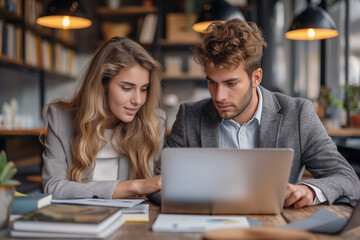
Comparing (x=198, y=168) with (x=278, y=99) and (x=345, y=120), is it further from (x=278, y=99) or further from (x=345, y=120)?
(x=345, y=120)

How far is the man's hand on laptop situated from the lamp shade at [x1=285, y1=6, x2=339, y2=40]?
5.60 feet

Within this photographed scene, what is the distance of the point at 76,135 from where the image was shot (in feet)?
5.52

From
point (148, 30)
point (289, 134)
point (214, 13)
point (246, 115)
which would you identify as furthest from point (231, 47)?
point (148, 30)

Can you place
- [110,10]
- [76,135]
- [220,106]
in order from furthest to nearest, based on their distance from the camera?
1. [110,10]
2. [76,135]
3. [220,106]

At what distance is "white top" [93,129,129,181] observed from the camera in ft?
5.65

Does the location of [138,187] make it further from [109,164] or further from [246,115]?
[246,115]

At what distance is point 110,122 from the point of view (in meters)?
1.82

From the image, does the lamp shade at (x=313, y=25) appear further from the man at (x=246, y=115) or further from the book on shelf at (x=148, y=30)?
the book on shelf at (x=148, y=30)

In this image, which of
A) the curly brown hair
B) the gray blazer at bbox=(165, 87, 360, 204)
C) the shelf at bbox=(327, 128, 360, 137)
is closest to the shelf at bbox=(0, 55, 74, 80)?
the gray blazer at bbox=(165, 87, 360, 204)

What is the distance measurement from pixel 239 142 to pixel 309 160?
28cm

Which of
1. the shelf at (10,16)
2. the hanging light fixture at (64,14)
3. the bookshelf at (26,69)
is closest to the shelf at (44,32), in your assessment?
the bookshelf at (26,69)

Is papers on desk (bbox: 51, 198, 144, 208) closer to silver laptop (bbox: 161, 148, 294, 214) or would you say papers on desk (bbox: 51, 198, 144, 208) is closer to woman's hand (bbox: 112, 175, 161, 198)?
woman's hand (bbox: 112, 175, 161, 198)

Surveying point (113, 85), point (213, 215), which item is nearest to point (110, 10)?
point (113, 85)

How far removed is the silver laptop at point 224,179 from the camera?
3.34ft
